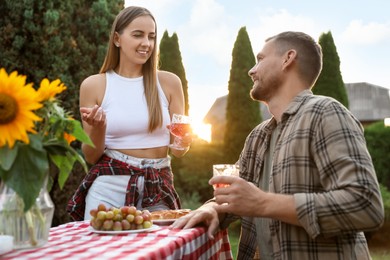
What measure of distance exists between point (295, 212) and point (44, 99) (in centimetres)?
98

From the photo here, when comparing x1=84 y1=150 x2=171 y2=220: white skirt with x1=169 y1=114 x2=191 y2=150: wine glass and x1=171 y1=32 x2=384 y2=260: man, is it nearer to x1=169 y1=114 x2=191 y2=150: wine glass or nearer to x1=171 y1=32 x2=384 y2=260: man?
x1=169 y1=114 x2=191 y2=150: wine glass

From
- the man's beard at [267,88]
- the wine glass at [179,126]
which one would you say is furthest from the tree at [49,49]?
the man's beard at [267,88]

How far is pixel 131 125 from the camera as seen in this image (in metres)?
3.19

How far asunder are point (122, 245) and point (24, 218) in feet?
1.15

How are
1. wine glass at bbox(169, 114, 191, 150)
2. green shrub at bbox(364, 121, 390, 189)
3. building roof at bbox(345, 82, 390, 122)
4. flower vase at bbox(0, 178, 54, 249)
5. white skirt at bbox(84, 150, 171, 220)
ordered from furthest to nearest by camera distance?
building roof at bbox(345, 82, 390, 122), green shrub at bbox(364, 121, 390, 189), white skirt at bbox(84, 150, 171, 220), wine glass at bbox(169, 114, 191, 150), flower vase at bbox(0, 178, 54, 249)

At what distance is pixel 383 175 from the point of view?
13.1 meters

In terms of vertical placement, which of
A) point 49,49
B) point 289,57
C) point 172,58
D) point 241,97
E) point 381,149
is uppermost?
point 172,58

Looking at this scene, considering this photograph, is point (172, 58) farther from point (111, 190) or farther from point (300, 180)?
point (300, 180)

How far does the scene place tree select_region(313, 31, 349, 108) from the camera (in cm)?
1519

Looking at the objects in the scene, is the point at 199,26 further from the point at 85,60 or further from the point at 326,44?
the point at 326,44

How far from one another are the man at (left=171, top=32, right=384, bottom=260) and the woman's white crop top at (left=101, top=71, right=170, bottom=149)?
754 mm

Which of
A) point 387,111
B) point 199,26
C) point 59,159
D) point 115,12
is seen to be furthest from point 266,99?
point 387,111

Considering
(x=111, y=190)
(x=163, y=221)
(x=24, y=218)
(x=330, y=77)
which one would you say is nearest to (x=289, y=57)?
(x=163, y=221)

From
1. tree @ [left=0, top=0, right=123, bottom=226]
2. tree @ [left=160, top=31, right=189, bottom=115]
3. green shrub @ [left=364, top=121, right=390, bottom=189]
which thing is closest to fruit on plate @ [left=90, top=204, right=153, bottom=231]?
tree @ [left=0, top=0, right=123, bottom=226]
